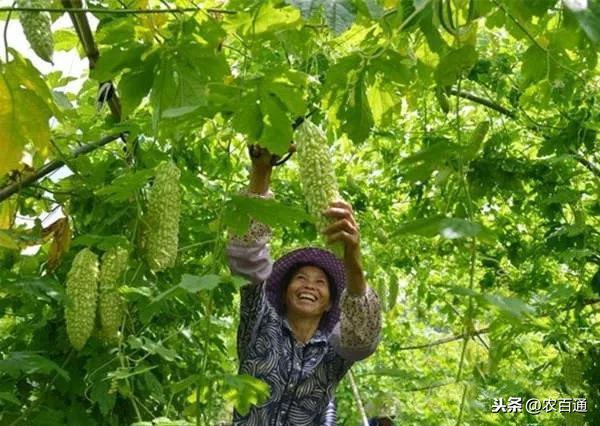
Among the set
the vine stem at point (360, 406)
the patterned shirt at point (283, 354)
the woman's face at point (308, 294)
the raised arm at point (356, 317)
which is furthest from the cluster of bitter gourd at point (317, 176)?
the woman's face at point (308, 294)

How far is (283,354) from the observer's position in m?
2.83

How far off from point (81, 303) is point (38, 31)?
0.84 metres

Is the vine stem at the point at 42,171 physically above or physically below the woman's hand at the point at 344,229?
above

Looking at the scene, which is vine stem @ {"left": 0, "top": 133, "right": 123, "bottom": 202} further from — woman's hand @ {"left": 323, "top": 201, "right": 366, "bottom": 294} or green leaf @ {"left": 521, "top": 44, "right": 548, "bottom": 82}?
green leaf @ {"left": 521, "top": 44, "right": 548, "bottom": 82}

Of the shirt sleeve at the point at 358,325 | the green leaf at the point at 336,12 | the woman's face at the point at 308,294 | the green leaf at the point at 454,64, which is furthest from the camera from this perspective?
the woman's face at the point at 308,294

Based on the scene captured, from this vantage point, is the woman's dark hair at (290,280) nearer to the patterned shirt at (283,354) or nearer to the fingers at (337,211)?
the patterned shirt at (283,354)

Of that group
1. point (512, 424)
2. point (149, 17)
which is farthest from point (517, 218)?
point (149, 17)

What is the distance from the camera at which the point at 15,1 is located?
1.81m

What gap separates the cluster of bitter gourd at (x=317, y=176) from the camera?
70.0 inches

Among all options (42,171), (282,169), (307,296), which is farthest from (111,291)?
(282,169)

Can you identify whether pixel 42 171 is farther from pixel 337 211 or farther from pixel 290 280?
pixel 337 211

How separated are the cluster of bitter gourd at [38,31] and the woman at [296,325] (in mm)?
691

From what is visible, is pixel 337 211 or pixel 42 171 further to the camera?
pixel 42 171

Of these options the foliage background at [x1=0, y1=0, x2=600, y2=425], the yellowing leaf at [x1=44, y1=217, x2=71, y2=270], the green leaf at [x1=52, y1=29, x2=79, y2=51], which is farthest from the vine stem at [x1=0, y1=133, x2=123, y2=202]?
the green leaf at [x1=52, y1=29, x2=79, y2=51]
